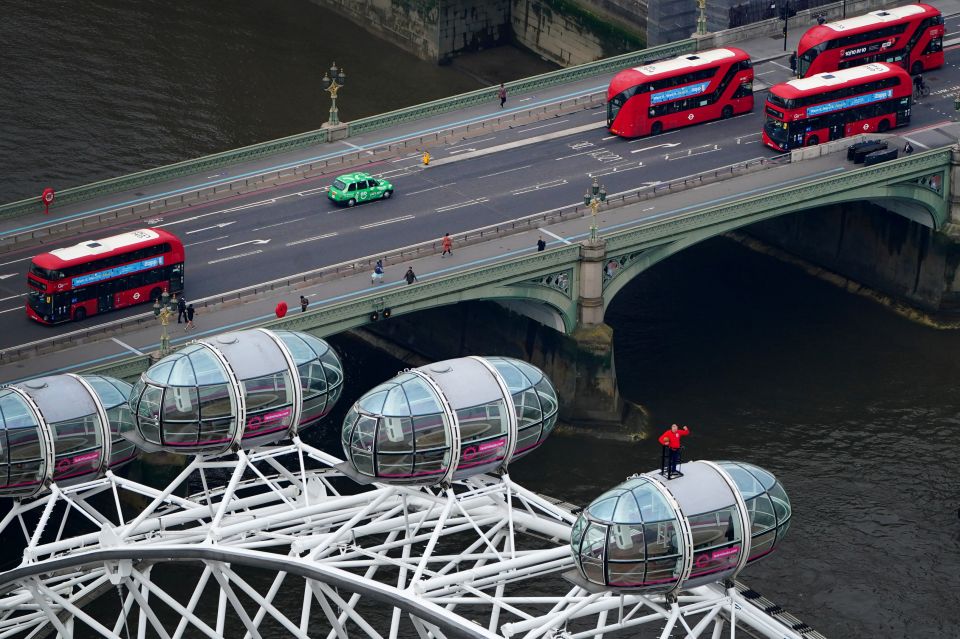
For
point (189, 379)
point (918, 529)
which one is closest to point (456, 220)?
point (918, 529)

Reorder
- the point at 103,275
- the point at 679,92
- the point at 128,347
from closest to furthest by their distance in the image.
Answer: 1. the point at 128,347
2. the point at 103,275
3. the point at 679,92

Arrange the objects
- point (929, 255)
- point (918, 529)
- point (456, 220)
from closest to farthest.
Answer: point (918, 529) → point (456, 220) → point (929, 255)

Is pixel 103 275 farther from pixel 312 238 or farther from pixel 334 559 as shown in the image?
pixel 334 559

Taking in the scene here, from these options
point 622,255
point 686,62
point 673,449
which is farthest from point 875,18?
point 673,449

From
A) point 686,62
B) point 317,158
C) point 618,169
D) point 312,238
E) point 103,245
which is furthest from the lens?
point 686,62

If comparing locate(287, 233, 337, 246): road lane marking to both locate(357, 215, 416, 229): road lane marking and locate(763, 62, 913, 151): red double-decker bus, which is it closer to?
locate(357, 215, 416, 229): road lane marking

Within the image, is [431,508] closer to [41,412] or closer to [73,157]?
[41,412]

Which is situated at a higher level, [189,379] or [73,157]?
[189,379]
